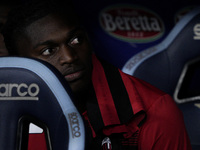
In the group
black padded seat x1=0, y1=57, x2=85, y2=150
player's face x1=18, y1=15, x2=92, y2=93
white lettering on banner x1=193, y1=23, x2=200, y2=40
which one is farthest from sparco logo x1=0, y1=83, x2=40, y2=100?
white lettering on banner x1=193, y1=23, x2=200, y2=40

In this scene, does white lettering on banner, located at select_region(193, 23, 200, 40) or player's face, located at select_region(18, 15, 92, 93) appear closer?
player's face, located at select_region(18, 15, 92, 93)

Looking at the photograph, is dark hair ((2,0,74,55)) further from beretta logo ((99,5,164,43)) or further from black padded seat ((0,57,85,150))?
beretta logo ((99,5,164,43))

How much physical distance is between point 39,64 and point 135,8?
1.35 metres

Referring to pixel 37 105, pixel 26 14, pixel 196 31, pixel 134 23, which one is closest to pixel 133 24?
pixel 134 23

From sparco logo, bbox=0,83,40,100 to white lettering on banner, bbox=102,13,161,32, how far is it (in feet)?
4.30

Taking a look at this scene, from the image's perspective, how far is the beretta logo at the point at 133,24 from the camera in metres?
1.78

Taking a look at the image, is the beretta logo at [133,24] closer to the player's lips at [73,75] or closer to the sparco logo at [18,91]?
the player's lips at [73,75]

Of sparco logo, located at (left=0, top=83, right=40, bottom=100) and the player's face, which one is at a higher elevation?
the player's face

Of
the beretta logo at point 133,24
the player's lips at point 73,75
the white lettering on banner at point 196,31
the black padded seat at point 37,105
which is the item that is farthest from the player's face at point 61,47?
the beretta logo at point 133,24

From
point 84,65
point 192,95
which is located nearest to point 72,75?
point 84,65

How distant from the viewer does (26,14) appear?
29.2 inches

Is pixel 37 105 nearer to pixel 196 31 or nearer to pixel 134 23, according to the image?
pixel 196 31

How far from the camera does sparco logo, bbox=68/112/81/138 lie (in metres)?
0.49

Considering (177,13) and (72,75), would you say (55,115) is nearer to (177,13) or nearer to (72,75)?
(72,75)
